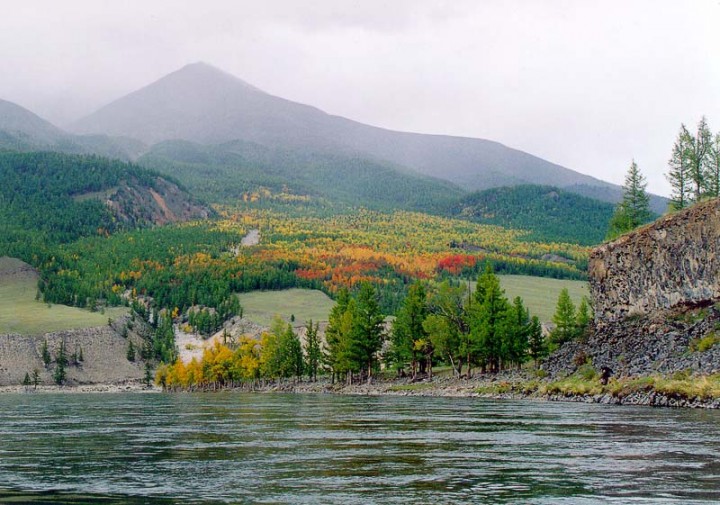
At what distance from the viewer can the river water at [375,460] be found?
25.9m

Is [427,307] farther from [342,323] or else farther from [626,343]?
[626,343]

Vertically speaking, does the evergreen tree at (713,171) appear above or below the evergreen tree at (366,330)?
above

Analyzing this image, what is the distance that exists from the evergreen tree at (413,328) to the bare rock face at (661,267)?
29.5 meters

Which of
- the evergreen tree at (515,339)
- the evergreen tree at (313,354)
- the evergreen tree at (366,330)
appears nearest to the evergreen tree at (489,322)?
the evergreen tree at (515,339)

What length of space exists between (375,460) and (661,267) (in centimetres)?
6579

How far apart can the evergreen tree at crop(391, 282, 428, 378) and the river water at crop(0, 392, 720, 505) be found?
219ft

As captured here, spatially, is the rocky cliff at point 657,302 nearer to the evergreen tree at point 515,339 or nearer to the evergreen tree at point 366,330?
the evergreen tree at point 515,339

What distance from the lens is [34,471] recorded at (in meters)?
31.3

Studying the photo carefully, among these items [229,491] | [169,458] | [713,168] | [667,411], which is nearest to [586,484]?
[229,491]

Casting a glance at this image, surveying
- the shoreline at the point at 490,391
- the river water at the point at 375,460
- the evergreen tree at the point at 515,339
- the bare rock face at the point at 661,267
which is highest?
the bare rock face at the point at 661,267

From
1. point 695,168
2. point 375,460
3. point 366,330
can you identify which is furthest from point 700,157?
point 375,460

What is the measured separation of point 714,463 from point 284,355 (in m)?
130

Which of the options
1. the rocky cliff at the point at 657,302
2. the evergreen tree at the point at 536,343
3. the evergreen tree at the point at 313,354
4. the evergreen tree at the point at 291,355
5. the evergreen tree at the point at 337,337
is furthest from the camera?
the evergreen tree at the point at 291,355

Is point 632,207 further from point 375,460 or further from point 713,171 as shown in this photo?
point 375,460
